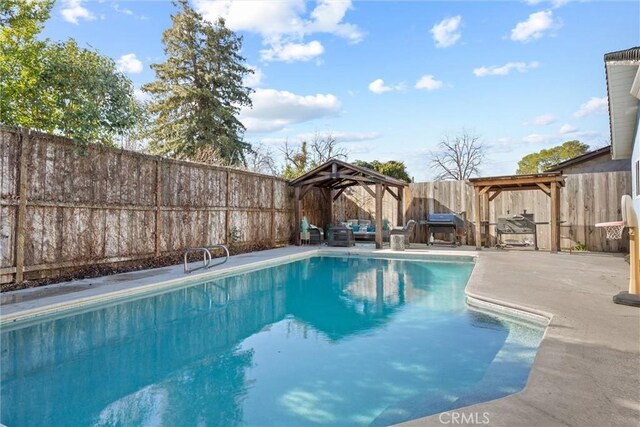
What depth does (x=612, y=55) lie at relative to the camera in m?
5.53

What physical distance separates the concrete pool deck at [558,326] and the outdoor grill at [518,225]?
2.62 metres

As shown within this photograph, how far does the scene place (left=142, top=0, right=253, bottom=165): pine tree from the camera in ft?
62.3

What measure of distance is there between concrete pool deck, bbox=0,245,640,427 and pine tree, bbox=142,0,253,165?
13.0m

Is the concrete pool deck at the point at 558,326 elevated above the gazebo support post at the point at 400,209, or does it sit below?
below

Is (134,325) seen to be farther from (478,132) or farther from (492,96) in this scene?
(478,132)

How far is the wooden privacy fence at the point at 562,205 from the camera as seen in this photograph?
10.2 m

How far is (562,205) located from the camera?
35.9ft

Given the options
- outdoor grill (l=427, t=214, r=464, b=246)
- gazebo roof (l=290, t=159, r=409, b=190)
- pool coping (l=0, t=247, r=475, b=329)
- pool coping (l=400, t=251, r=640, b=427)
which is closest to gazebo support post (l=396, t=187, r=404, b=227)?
gazebo roof (l=290, t=159, r=409, b=190)

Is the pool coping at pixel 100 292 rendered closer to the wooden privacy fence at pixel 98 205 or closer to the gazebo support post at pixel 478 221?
the wooden privacy fence at pixel 98 205

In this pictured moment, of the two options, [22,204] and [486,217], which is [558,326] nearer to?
[22,204]

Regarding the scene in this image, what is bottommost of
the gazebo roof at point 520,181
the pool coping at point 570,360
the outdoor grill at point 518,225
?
the pool coping at point 570,360

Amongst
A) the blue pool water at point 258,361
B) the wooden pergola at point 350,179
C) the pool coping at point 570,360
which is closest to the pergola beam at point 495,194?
the wooden pergola at point 350,179

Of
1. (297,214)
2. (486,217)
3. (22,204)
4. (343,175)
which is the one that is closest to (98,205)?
(22,204)

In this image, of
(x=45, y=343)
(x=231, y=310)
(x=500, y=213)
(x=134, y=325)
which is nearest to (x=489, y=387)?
(x=231, y=310)
